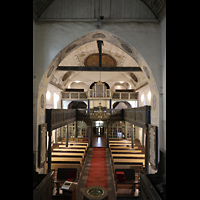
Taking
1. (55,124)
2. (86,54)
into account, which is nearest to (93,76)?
(86,54)

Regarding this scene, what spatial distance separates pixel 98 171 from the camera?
11.4m

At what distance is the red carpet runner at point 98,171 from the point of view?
372 inches

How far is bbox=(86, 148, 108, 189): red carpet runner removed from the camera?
31.0 ft

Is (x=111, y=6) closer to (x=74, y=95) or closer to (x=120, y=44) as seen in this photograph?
(x=120, y=44)

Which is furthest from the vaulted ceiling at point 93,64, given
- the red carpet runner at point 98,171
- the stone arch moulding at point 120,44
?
the red carpet runner at point 98,171

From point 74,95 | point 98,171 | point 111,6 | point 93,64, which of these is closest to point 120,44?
point 111,6

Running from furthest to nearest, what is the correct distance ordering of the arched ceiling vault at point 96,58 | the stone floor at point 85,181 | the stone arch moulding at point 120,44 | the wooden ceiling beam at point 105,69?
1. the wooden ceiling beam at point 105,69
2. the arched ceiling vault at point 96,58
3. the stone arch moulding at point 120,44
4. the stone floor at point 85,181

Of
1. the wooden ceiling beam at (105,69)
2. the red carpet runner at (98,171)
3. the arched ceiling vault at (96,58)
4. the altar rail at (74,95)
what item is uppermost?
the arched ceiling vault at (96,58)

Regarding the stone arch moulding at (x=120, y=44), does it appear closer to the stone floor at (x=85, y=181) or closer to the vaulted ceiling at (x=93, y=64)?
the vaulted ceiling at (x=93, y=64)
